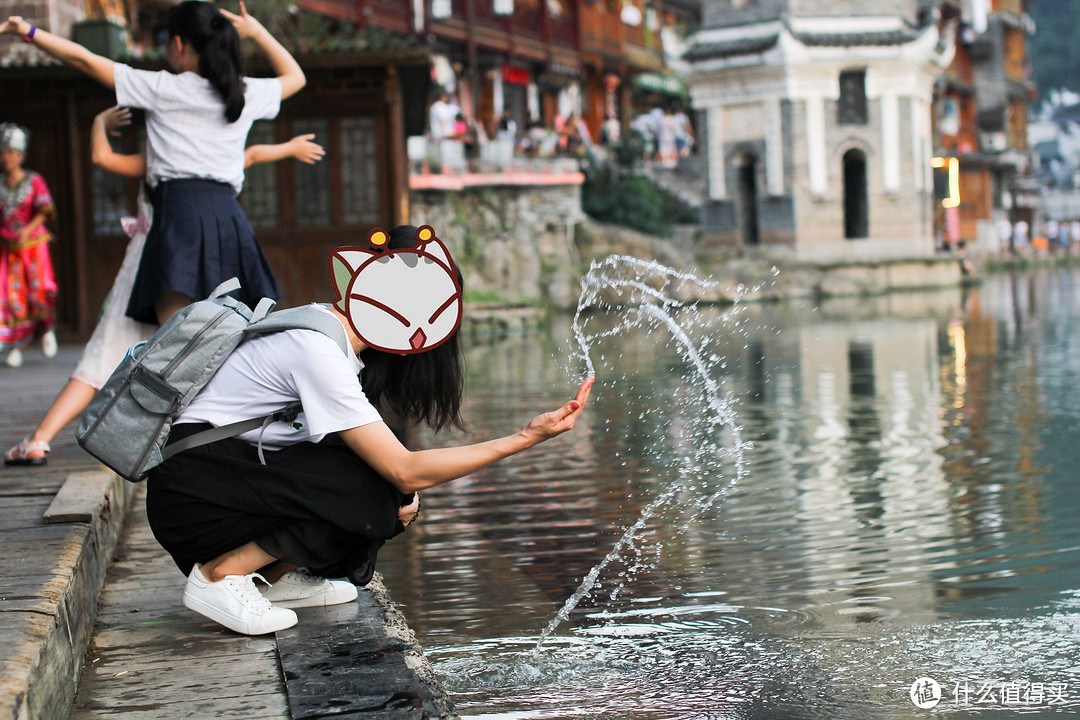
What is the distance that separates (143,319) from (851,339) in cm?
1268

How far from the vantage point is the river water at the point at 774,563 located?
3.31m

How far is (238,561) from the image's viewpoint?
10.9 feet

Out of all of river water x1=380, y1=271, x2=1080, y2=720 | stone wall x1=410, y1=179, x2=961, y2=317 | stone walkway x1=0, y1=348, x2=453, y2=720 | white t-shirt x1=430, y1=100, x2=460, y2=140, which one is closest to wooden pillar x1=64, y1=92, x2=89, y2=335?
river water x1=380, y1=271, x2=1080, y2=720

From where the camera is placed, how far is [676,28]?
146ft

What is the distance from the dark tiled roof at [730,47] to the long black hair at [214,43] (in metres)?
30.5

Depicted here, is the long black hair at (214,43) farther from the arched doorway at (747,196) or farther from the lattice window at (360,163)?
the arched doorway at (747,196)

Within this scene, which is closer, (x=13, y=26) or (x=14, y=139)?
(x=13, y=26)

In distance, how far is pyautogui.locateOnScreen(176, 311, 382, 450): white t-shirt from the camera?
309cm

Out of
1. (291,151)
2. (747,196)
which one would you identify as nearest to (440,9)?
(747,196)

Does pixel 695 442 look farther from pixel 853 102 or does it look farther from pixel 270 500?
pixel 853 102

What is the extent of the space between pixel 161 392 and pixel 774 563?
2347mm

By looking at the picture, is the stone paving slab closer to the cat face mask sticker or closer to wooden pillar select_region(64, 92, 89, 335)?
the cat face mask sticker

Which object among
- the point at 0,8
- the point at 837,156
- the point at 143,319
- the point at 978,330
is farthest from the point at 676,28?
the point at 143,319

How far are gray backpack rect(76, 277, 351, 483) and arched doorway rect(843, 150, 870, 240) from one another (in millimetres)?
33300
